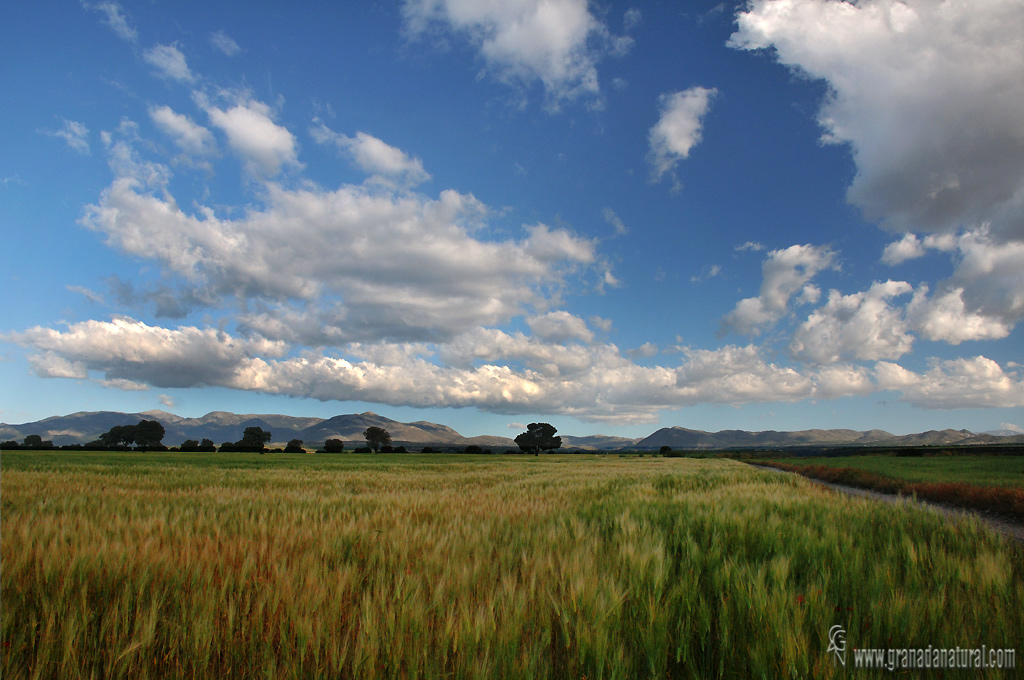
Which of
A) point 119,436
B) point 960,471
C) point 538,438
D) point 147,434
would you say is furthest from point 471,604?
point 147,434

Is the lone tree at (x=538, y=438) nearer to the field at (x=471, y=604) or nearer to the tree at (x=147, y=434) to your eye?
the tree at (x=147, y=434)

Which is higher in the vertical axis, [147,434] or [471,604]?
[471,604]

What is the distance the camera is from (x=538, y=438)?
159 meters

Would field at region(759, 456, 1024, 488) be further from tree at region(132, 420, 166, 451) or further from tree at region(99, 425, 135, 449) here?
tree at region(99, 425, 135, 449)

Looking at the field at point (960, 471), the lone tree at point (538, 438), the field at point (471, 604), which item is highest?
the field at point (471, 604)

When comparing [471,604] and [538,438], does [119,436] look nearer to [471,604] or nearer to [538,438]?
[538,438]

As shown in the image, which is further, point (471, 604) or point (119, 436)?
point (119, 436)

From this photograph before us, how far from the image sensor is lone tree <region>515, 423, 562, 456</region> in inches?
Answer: 6176

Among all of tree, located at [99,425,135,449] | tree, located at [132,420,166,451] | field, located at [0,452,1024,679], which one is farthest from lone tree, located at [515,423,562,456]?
field, located at [0,452,1024,679]

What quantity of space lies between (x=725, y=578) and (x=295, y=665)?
2929 mm

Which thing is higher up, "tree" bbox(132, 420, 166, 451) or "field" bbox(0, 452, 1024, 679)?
"field" bbox(0, 452, 1024, 679)

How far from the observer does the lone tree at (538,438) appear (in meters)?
157

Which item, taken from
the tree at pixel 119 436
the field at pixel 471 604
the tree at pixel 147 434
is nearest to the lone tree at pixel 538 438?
the tree at pixel 147 434

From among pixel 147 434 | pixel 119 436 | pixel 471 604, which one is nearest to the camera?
pixel 471 604
